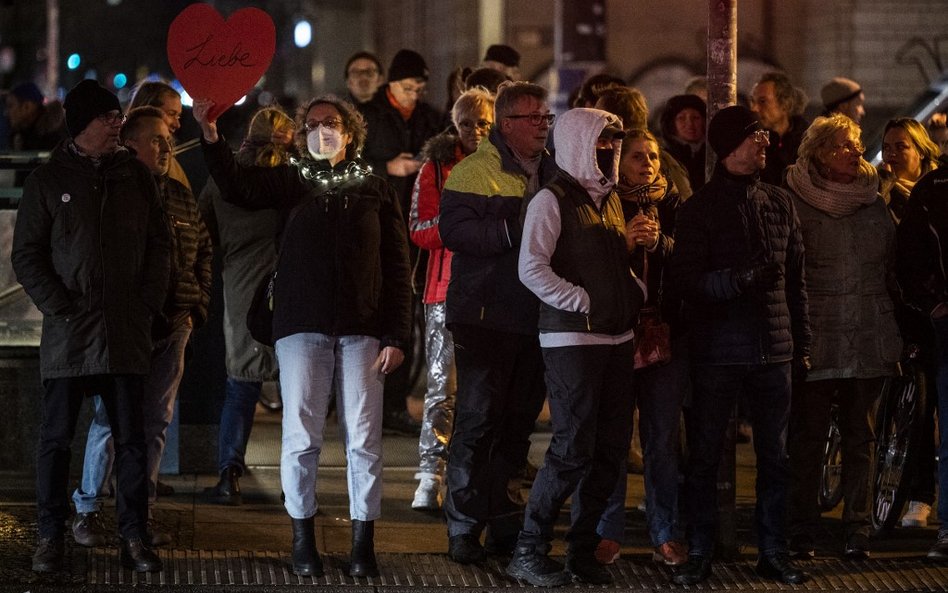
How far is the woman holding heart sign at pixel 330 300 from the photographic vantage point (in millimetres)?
7906

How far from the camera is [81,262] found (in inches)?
308

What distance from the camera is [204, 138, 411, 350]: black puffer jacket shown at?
7.89 metres

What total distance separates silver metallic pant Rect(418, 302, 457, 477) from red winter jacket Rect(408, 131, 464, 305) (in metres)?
0.18

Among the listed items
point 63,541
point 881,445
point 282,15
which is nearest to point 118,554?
point 63,541

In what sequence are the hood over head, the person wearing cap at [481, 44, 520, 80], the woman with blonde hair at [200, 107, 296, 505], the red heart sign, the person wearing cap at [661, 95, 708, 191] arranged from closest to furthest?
the hood over head, the red heart sign, the woman with blonde hair at [200, 107, 296, 505], the person wearing cap at [661, 95, 708, 191], the person wearing cap at [481, 44, 520, 80]

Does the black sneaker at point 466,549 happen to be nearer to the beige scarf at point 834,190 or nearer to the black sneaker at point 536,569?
the black sneaker at point 536,569

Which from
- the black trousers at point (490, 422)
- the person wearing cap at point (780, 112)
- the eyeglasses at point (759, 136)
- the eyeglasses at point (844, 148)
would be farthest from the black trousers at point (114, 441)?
the person wearing cap at point (780, 112)

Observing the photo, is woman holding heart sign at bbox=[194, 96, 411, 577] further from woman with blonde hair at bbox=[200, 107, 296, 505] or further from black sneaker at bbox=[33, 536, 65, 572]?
woman with blonde hair at bbox=[200, 107, 296, 505]

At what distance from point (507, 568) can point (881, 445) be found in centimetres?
225

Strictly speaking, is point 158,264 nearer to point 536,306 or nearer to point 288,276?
point 288,276

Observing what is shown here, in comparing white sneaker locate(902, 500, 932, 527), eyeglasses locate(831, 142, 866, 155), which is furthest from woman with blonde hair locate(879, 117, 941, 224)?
white sneaker locate(902, 500, 932, 527)

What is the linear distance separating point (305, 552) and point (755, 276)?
2.26 m

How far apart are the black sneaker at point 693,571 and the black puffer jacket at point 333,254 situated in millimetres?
1577

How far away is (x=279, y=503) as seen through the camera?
9.54m
